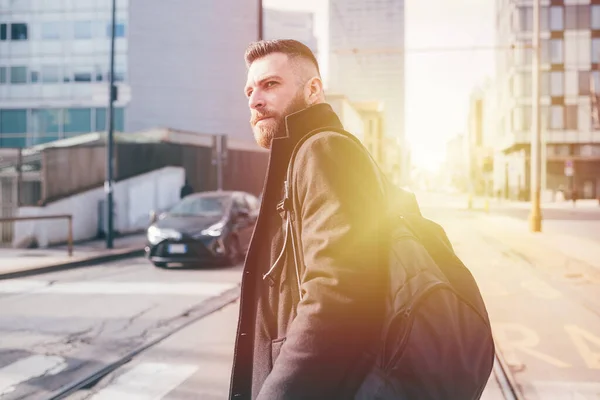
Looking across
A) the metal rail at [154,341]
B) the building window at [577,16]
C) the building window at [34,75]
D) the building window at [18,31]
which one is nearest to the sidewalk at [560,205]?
the building window at [577,16]

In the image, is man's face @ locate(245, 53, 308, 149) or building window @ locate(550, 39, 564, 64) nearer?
man's face @ locate(245, 53, 308, 149)

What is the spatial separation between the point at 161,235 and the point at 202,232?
32.1 inches

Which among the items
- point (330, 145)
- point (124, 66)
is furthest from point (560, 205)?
point (330, 145)

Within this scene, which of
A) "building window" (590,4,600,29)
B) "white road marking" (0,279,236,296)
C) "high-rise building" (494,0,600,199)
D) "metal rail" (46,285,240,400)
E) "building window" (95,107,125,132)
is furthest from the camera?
"building window" (590,4,600,29)

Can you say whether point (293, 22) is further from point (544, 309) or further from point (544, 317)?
point (544, 317)

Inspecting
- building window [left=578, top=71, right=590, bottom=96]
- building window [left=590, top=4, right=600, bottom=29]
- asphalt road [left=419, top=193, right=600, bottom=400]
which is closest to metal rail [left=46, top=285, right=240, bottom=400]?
asphalt road [left=419, top=193, right=600, bottom=400]

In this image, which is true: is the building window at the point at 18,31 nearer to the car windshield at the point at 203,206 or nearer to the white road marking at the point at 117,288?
the car windshield at the point at 203,206

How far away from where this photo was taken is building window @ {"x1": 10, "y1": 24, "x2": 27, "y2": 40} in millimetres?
43469

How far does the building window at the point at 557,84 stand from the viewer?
55781 millimetres

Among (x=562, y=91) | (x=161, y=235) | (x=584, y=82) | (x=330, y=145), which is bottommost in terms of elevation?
(x=161, y=235)

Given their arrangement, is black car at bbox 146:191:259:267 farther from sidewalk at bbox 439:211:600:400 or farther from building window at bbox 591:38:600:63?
building window at bbox 591:38:600:63

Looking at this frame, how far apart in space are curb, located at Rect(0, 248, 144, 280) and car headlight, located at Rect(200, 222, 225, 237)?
8.91ft

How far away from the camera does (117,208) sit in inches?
778

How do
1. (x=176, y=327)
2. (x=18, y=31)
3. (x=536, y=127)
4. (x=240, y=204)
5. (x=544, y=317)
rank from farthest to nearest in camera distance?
(x=18, y=31)
(x=536, y=127)
(x=240, y=204)
(x=544, y=317)
(x=176, y=327)
